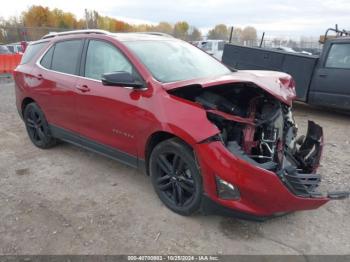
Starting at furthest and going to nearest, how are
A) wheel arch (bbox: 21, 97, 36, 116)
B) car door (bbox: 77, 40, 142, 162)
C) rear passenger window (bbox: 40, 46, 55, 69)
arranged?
wheel arch (bbox: 21, 97, 36, 116), rear passenger window (bbox: 40, 46, 55, 69), car door (bbox: 77, 40, 142, 162)

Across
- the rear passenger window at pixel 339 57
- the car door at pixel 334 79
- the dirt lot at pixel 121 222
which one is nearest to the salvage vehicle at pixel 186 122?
the dirt lot at pixel 121 222

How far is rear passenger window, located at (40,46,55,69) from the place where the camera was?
476cm

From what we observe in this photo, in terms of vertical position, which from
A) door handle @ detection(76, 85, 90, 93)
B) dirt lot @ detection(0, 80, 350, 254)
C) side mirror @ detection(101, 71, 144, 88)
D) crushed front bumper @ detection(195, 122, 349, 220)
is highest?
side mirror @ detection(101, 71, 144, 88)

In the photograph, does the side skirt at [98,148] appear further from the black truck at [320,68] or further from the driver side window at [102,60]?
the black truck at [320,68]

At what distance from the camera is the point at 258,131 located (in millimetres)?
3178

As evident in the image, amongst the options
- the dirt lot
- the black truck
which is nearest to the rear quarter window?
the dirt lot

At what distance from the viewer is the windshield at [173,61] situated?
355cm

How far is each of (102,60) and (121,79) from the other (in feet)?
2.65

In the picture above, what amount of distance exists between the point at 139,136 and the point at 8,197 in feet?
5.59

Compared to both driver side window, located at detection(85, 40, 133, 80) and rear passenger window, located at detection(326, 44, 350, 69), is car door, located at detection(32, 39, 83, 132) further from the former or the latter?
rear passenger window, located at detection(326, 44, 350, 69)

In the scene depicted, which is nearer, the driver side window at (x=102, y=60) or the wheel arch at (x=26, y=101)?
the driver side window at (x=102, y=60)

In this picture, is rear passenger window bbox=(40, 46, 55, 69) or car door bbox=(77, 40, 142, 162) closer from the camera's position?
car door bbox=(77, 40, 142, 162)

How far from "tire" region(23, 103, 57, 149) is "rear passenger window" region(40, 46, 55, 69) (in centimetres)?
66

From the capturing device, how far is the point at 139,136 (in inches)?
136
